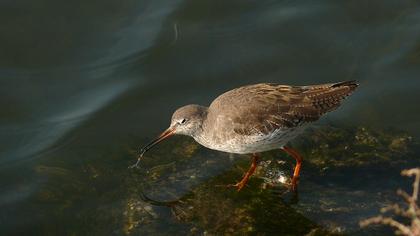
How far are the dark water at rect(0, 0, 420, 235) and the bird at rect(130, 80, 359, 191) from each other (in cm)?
47

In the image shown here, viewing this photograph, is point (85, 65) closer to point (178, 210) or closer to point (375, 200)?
point (178, 210)

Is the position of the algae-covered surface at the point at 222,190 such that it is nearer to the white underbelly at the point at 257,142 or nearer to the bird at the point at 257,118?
the bird at the point at 257,118

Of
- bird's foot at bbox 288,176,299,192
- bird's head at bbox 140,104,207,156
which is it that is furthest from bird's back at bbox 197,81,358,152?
bird's foot at bbox 288,176,299,192

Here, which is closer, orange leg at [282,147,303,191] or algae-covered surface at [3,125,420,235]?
algae-covered surface at [3,125,420,235]

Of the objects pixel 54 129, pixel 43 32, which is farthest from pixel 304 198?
pixel 43 32

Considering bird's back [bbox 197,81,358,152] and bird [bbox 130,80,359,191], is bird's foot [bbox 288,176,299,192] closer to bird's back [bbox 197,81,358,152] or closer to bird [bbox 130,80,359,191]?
bird [bbox 130,80,359,191]

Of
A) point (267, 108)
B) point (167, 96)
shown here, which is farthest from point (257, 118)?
point (167, 96)

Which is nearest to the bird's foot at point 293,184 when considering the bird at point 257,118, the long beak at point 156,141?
the bird at point 257,118

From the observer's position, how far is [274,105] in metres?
8.20

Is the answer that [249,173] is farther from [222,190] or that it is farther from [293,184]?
[293,184]

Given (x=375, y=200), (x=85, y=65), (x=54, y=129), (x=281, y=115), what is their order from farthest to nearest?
(x=85, y=65)
(x=54, y=129)
(x=281, y=115)
(x=375, y=200)

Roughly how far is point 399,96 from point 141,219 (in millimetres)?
5003

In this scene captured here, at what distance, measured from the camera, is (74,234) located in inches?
313

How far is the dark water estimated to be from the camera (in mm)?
7863
